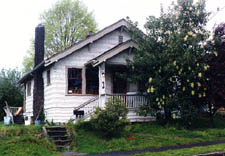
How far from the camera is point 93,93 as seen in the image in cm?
1953

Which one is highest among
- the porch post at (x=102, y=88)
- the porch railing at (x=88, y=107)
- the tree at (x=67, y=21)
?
the tree at (x=67, y=21)

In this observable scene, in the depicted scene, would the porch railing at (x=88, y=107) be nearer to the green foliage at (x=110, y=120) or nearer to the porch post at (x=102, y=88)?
the porch post at (x=102, y=88)

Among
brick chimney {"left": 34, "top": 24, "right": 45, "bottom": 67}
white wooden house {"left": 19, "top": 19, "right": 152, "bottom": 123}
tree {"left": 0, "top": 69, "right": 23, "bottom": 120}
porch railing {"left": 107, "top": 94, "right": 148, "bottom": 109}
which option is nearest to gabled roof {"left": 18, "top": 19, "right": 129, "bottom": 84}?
white wooden house {"left": 19, "top": 19, "right": 152, "bottom": 123}

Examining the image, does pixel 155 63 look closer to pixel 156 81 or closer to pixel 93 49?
pixel 156 81

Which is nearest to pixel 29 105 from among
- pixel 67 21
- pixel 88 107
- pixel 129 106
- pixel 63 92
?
pixel 63 92

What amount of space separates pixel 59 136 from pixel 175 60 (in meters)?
7.06

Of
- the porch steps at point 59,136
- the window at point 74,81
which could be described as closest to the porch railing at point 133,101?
the window at point 74,81

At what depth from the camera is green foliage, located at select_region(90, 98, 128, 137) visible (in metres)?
14.0

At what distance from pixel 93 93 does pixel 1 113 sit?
1600cm

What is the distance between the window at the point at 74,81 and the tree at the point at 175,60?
12.5ft

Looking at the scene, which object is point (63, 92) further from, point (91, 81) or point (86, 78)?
point (91, 81)

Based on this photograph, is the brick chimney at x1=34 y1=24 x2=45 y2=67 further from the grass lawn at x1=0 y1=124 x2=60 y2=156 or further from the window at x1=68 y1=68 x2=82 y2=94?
the grass lawn at x1=0 y1=124 x2=60 y2=156

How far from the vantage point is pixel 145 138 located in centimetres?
1451

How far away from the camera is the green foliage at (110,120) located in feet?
46.0
